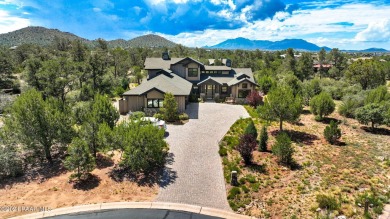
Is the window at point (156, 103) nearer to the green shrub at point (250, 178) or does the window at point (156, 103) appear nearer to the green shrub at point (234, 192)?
the green shrub at point (250, 178)

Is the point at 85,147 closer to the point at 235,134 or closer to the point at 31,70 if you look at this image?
the point at 235,134

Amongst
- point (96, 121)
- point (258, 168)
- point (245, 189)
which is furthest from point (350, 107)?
point (96, 121)

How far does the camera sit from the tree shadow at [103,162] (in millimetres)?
20000

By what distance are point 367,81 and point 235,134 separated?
126 feet

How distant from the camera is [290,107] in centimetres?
2541

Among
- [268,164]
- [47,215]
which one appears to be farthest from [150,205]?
[268,164]

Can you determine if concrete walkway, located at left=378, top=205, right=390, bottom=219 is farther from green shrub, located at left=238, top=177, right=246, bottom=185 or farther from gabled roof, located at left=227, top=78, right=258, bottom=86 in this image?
gabled roof, located at left=227, top=78, right=258, bottom=86

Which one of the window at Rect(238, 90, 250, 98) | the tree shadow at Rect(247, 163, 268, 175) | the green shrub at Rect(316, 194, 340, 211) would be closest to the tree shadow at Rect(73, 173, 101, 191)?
the tree shadow at Rect(247, 163, 268, 175)

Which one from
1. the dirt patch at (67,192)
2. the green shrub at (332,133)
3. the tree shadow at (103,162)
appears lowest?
the dirt patch at (67,192)

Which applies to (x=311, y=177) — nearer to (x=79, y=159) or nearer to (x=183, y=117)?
(x=79, y=159)

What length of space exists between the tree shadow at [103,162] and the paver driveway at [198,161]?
4529 mm

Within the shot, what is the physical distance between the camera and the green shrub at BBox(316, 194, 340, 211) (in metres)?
15.0

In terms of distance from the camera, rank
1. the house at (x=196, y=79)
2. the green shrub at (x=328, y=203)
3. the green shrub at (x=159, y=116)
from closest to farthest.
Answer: the green shrub at (x=328, y=203) < the green shrub at (x=159, y=116) < the house at (x=196, y=79)

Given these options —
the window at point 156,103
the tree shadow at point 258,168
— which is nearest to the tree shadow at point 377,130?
the tree shadow at point 258,168
